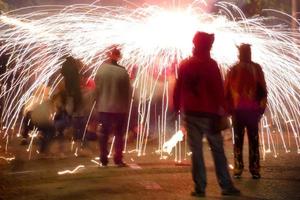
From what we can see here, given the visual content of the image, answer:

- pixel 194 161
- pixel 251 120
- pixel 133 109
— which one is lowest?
pixel 194 161

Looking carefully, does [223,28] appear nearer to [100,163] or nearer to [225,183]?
[100,163]

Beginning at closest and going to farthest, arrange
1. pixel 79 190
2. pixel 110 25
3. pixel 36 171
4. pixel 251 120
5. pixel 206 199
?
pixel 206 199 → pixel 79 190 → pixel 251 120 → pixel 36 171 → pixel 110 25

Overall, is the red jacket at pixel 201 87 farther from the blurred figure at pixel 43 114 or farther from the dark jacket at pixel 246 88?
the blurred figure at pixel 43 114

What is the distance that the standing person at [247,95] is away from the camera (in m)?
8.79

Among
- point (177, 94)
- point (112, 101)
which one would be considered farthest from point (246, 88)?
point (112, 101)

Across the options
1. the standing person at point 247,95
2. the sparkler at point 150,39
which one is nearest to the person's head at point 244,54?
the standing person at point 247,95

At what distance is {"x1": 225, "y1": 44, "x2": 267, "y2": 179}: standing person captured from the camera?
879cm

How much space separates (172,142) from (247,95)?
3661mm

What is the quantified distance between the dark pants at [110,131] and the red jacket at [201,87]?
2651 mm

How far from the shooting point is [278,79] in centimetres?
1313

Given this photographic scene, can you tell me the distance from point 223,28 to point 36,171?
4.70 m

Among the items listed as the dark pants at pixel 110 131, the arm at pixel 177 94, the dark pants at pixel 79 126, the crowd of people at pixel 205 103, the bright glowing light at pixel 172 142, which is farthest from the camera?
the dark pants at pixel 79 126

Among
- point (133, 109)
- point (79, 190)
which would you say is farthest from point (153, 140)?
point (79, 190)

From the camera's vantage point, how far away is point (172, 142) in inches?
481
